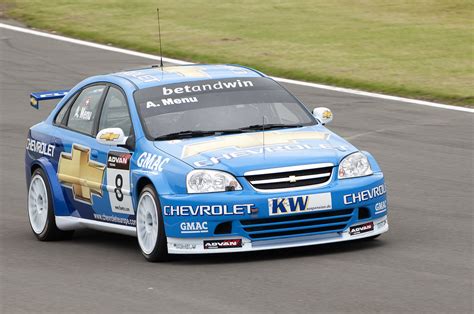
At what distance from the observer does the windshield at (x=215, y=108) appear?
10.3 meters

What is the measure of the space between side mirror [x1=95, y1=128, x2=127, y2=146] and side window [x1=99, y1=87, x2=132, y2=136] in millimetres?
338

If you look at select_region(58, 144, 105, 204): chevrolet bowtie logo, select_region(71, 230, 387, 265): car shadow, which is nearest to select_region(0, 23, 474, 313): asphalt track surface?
select_region(71, 230, 387, 265): car shadow

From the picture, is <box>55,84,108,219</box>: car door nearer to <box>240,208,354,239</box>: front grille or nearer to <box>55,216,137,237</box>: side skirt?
<box>55,216,137,237</box>: side skirt

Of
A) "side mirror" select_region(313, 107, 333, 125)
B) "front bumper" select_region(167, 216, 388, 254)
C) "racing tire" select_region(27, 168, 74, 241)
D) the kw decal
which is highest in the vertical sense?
"side mirror" select_region(313, 107, 333, 125)

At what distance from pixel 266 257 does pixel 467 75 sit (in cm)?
1077

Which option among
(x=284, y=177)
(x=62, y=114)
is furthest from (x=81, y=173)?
(x=284, y=177)

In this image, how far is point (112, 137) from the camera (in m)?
10.1

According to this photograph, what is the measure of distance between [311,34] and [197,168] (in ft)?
50.1

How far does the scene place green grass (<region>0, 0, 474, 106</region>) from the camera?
20.0 metres

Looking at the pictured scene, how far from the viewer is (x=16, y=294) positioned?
8711 mm

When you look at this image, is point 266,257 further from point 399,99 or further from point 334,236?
point 399,99

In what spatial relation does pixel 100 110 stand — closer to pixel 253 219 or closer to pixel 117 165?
pixel 117 165

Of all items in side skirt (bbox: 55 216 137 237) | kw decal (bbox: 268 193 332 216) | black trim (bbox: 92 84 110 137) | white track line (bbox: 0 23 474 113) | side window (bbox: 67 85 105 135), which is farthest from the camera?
white track line (bbox: 0 23 474 113)

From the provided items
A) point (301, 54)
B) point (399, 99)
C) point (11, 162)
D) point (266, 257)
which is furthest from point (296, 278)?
point (301, 54)
